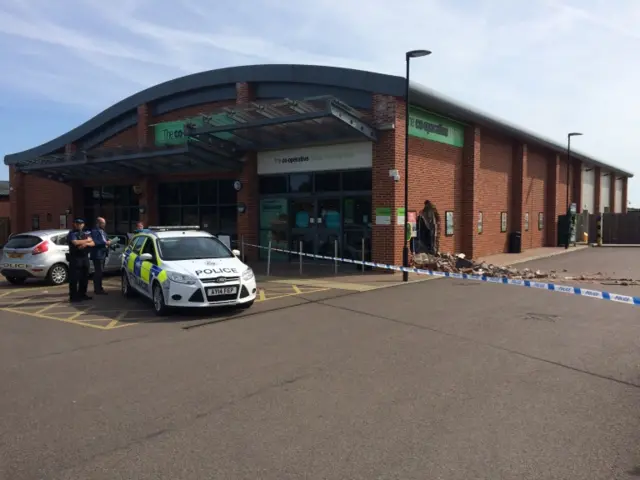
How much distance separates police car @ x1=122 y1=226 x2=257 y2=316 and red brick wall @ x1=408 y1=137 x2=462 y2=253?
6926mm

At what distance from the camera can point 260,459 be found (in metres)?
3.75

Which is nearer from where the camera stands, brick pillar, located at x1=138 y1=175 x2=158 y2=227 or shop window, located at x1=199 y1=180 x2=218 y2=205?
shop window, located at x1=199 y1=180 x2=218 y2=205

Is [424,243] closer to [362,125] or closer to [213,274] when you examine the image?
[362,125]

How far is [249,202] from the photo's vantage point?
1922cm

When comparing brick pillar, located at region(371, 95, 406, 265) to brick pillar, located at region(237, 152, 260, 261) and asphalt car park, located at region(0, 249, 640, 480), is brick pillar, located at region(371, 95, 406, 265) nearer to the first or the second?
brick pillar, located at region(237, 152, 260, 261)

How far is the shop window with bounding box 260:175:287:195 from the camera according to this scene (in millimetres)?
18594

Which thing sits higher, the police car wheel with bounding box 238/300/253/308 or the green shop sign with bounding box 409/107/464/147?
the green shop sign with bounding box 409/107/464/147

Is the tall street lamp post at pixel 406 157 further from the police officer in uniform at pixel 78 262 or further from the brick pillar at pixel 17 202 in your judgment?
the brick pillar at pixel 17 202

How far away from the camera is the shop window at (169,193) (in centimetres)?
2227

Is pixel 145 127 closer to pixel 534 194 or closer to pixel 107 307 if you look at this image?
pixel 107 307

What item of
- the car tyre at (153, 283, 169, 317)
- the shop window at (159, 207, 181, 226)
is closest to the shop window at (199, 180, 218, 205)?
the shop window at (159, 207, 181, 226)

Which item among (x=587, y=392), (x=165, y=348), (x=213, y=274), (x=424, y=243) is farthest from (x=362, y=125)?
(x=587, y=392)

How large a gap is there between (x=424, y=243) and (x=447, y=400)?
12.8 m

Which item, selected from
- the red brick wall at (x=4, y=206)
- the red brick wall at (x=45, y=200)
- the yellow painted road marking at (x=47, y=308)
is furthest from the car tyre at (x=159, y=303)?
the red brick wall at (x=4, y=206)
